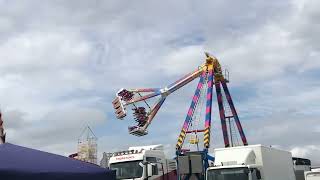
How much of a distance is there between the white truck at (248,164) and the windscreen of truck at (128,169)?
436cm

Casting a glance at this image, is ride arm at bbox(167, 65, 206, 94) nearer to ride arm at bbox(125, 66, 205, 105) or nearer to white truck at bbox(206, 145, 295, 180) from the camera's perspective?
ride arm at bbox(125, 66, 205, 105)

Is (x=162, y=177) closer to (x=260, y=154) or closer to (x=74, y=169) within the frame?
(x=260, y=154)

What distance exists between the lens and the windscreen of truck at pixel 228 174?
21375 mm

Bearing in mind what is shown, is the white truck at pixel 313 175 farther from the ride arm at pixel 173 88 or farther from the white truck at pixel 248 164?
the ride arm at pixel 173 88

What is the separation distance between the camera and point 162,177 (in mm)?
27047

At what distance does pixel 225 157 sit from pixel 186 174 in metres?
2.75

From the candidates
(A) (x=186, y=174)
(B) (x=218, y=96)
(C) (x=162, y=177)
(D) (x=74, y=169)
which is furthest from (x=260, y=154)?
(B) (x=218, y=96)

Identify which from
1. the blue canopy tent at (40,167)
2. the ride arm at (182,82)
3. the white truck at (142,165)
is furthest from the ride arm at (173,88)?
the blue canopy tent at (40,167)

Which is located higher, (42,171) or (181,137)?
(181,137)

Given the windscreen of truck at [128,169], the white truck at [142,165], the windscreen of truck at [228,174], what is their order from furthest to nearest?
the windscreen of truck at [128,169], the white truck at [142,165], the windscreen of truck at [228,174]

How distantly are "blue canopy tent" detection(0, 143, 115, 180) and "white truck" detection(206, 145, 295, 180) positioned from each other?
1154cm

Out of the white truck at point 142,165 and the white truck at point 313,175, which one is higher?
the white truck at point 142,165

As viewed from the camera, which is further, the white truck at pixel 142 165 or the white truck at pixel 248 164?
the white truck at pixel 142 165

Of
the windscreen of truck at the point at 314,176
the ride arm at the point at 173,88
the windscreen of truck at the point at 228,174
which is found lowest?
the windscreen of truck at the point at 314,176
